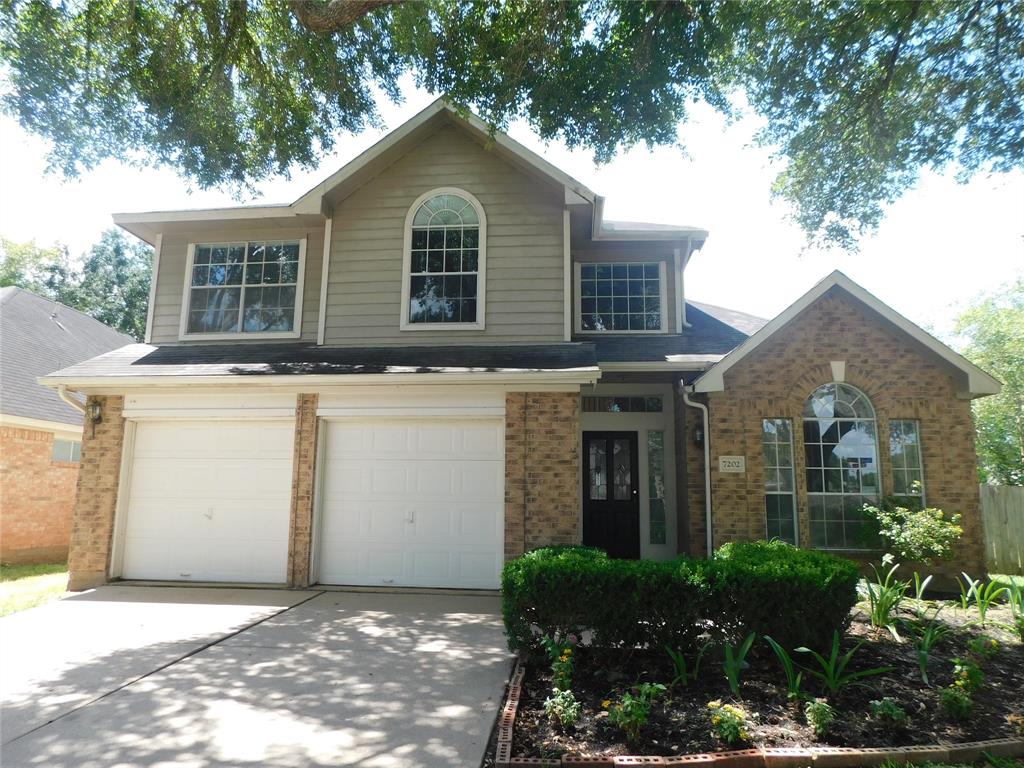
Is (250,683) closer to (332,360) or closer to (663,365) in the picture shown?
(332,360)

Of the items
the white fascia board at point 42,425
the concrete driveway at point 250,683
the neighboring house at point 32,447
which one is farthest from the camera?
the neighboring house at point 32,447

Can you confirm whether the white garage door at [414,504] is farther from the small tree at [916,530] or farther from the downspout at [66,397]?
the small tree at [916,530]

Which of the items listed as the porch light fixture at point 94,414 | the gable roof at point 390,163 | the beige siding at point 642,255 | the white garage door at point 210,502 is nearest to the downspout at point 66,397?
the porch light fixture at point 94,414

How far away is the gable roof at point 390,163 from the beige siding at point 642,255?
341mm

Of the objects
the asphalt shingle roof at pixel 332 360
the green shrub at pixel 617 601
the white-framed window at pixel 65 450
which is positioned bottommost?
the green shrub at pixel 617 601

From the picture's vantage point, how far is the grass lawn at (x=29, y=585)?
8162mm

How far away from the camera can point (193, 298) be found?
10836 millimetres

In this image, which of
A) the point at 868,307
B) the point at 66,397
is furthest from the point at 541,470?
the point at 66,397

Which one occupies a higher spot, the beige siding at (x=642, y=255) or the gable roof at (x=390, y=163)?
the gable roof at (x=390, y=163)

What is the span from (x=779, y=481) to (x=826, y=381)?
1.65 metres

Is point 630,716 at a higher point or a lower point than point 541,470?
lower

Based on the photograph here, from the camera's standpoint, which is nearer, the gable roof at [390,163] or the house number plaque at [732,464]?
the house number plaque at [732,464]

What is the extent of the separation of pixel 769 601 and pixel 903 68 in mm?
7742

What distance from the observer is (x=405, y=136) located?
9875 millimetres
